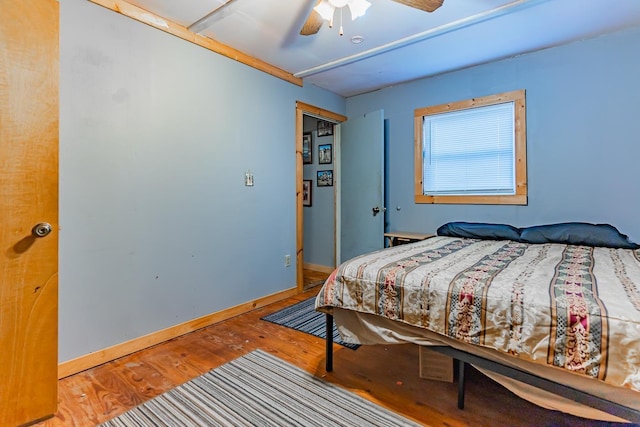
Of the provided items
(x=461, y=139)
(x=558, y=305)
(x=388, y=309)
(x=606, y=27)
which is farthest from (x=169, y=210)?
(x=606, y=27)

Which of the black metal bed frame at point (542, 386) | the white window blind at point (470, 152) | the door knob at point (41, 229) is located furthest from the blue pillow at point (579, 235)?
the door knob at point (41, 229)

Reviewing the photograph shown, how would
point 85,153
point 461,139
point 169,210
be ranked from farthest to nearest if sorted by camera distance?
point 461,139, point 169,210, point 85,153

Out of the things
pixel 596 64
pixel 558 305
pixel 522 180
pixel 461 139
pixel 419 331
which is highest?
pixel 596 64

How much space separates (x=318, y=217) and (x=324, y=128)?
4.27ft

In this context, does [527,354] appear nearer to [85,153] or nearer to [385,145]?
Result: [85,153]

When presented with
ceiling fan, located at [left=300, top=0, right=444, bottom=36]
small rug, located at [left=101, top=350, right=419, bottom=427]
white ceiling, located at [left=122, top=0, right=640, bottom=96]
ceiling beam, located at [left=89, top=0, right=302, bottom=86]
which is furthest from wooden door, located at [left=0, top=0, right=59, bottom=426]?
ceiling fan, located at [left=300, top=0, right=444, bottom=36]

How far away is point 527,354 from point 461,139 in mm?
2757

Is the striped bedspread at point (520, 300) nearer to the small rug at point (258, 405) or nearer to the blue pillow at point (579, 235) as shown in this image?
the blue pillow at point (579, 235)

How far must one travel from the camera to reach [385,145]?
4.07m

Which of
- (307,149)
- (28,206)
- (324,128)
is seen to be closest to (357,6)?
(28,206)

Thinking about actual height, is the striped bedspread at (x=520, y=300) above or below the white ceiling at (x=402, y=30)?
below

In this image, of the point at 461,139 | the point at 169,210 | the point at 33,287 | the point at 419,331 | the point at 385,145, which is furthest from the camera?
the point at 385,145

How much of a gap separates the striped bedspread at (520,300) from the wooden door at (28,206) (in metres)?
1.38

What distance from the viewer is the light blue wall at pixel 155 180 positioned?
2.00 metres
